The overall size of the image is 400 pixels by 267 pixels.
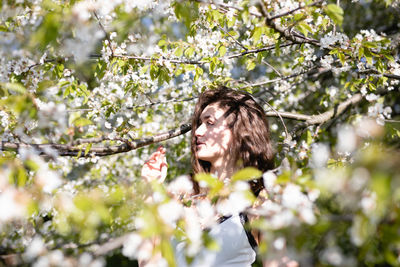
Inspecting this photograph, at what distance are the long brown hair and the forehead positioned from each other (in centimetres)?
3

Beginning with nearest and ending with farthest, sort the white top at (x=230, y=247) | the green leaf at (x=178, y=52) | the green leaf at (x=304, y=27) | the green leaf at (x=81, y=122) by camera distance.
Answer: the green leaf at (x=81, y=122), the green leaf at (x=304, y=27), the white top at (x=230, y=247), the green leaf at (x=178, y=52)

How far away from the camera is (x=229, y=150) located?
7.40 ft

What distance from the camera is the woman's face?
7.06 feet

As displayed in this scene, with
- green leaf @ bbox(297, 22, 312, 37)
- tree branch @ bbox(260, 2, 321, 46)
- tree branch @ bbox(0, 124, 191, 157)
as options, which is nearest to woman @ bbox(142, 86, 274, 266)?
tree branch @ bbox(0, 124, 191, 157)

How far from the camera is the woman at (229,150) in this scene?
1955 millimetres

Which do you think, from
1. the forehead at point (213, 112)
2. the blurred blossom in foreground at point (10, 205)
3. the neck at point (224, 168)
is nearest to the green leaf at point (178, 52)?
the forehead at point (213, 112)

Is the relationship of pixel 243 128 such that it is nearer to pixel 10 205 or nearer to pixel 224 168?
pixel 224 168

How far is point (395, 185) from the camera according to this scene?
774 mm

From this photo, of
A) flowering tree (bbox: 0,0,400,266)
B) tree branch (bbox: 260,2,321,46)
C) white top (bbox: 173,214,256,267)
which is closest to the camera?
flowering tree (bbox: 0,0,400,266)

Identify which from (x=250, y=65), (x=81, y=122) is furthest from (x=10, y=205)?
(x=250, y=65)

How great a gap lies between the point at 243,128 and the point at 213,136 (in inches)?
10.4

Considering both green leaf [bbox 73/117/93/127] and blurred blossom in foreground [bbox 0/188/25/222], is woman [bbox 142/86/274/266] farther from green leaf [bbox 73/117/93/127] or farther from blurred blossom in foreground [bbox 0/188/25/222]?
blurred blossom in foreground [bbox 0/188/25/222]

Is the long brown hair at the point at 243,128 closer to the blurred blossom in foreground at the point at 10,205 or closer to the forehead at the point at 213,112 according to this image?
the forehead at the point at 213,112

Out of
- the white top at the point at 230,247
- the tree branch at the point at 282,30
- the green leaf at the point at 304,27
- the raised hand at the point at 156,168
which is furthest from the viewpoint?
the raised hand at the point at 156,168
